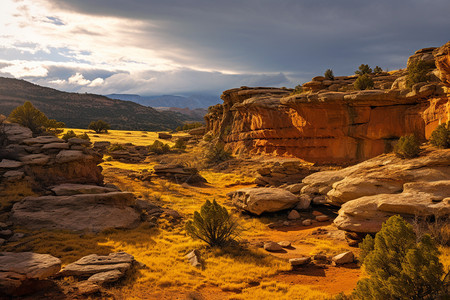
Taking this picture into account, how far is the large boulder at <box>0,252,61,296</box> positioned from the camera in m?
6.20

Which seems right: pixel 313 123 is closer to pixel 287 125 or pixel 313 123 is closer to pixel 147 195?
pixel 287 125

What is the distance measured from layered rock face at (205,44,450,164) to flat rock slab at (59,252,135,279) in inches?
657

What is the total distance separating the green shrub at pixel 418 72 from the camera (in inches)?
802

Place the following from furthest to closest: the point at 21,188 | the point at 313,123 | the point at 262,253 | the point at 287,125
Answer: the point at 287,125 → the point at 313,123 → the point at 21,188 → the point at 262,253

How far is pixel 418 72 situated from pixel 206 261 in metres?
20.8

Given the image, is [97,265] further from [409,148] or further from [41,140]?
[409,148]

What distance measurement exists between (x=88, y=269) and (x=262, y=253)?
5822 millimetres

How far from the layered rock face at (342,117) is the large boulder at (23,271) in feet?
59.4

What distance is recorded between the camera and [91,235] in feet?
37.8

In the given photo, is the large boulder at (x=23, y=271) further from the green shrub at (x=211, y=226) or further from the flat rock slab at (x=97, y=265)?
the green shrub at (x=211, y=226)

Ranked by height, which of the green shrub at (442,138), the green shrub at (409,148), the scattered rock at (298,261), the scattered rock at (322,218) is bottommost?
the scattered rock at (322,218)

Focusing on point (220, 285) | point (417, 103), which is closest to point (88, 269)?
point (220, 285)

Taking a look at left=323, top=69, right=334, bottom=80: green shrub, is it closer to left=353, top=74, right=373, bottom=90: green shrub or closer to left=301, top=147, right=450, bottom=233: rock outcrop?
left=353, top=74, right=373, bottom=90: green shrub

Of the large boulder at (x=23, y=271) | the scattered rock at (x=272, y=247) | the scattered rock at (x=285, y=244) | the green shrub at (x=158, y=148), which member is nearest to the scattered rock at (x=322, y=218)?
the scattered rock at (x=285, y=244)
